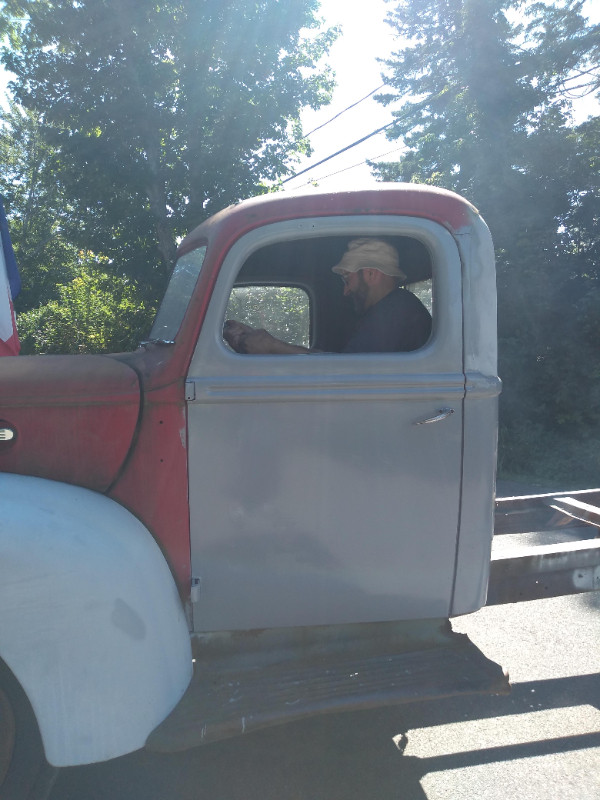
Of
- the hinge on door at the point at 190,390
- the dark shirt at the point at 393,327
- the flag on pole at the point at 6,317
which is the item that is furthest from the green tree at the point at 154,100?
the hinge on door at the point at 190,390

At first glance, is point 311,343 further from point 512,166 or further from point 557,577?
point 512,166

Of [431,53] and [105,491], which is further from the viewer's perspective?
[431,53]

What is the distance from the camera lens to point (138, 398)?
2303mm

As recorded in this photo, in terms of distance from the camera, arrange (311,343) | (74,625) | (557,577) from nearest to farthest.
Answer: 1. (74,625)
2. (557,577)
3. (311,343)

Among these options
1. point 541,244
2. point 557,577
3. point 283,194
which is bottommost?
point 557,577

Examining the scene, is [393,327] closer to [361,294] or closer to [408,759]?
[361,294]

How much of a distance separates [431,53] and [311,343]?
12.8 m

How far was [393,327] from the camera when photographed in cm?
262

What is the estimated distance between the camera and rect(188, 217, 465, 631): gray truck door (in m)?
2.31

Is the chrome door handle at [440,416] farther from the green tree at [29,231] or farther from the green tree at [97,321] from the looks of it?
the green tree at [29,231]

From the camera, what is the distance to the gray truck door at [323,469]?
7.57 ft

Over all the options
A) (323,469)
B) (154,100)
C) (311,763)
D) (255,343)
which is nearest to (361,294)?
(255,343)

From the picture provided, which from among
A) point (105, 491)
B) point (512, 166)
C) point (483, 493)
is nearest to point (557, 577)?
point (483, 493)

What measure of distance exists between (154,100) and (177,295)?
8.00 m
